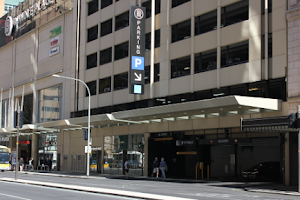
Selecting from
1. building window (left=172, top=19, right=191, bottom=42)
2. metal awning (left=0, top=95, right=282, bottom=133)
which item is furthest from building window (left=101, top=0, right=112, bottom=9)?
metal awning (left=0, top=95, right=282, bottom=133)

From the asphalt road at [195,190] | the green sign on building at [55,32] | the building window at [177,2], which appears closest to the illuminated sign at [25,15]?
the green sign on building at [55,32]

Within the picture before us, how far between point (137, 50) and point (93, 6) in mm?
13074

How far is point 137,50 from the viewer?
3325cm

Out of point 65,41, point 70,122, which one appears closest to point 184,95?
point 70,122

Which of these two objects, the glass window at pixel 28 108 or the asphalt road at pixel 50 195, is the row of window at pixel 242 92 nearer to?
the asphalt road at pixel 50 195

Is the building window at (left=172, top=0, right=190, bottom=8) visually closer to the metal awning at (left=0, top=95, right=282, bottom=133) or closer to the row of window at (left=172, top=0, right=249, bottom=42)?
the row of window at (left=172, top=0, right=249, bottom=42)

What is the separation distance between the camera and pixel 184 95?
3081 centimetres

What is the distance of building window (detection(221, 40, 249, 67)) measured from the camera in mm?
26455

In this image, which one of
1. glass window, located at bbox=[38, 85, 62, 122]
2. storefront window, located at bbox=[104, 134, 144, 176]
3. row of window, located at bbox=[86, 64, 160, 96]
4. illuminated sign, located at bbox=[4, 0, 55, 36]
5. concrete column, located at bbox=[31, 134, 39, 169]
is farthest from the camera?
concrete column, located at bbox=[31, 134, 39, 169]

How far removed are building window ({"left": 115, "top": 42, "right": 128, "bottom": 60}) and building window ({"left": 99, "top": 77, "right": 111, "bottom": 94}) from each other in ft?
8.73

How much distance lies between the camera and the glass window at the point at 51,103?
47681mm

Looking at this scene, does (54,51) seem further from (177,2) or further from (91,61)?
(177,2)

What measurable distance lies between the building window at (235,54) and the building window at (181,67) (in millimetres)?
3548

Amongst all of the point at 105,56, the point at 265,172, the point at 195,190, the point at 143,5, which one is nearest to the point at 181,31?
the point at 143,5
